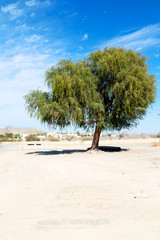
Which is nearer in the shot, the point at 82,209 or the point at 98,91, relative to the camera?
the point at 82,209

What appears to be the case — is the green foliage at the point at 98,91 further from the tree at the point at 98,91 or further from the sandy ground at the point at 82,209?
the sandy ground at the point at 82,209

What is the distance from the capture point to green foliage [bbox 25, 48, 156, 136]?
19156mm

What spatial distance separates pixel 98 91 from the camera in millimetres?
20797

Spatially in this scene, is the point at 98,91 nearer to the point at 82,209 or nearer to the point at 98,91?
the point at 98,91

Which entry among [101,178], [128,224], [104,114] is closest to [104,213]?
[128,224]

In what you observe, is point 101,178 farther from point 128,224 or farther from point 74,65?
point 74,65

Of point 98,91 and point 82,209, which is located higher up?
point 98,91

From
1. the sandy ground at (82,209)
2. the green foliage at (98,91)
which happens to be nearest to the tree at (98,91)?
the green foliage at (98,91)

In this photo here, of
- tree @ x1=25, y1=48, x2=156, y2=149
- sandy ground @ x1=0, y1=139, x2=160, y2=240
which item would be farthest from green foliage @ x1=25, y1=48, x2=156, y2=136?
sandy ground @ x1=0, y1=139, x2=160, y2=240

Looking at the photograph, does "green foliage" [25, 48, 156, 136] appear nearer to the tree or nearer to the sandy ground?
the tree

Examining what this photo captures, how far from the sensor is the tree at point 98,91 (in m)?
19.2

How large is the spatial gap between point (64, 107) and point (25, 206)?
13.9m

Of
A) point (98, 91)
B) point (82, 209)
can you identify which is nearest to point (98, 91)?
point (98, 91)

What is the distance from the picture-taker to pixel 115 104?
65.7 feet
